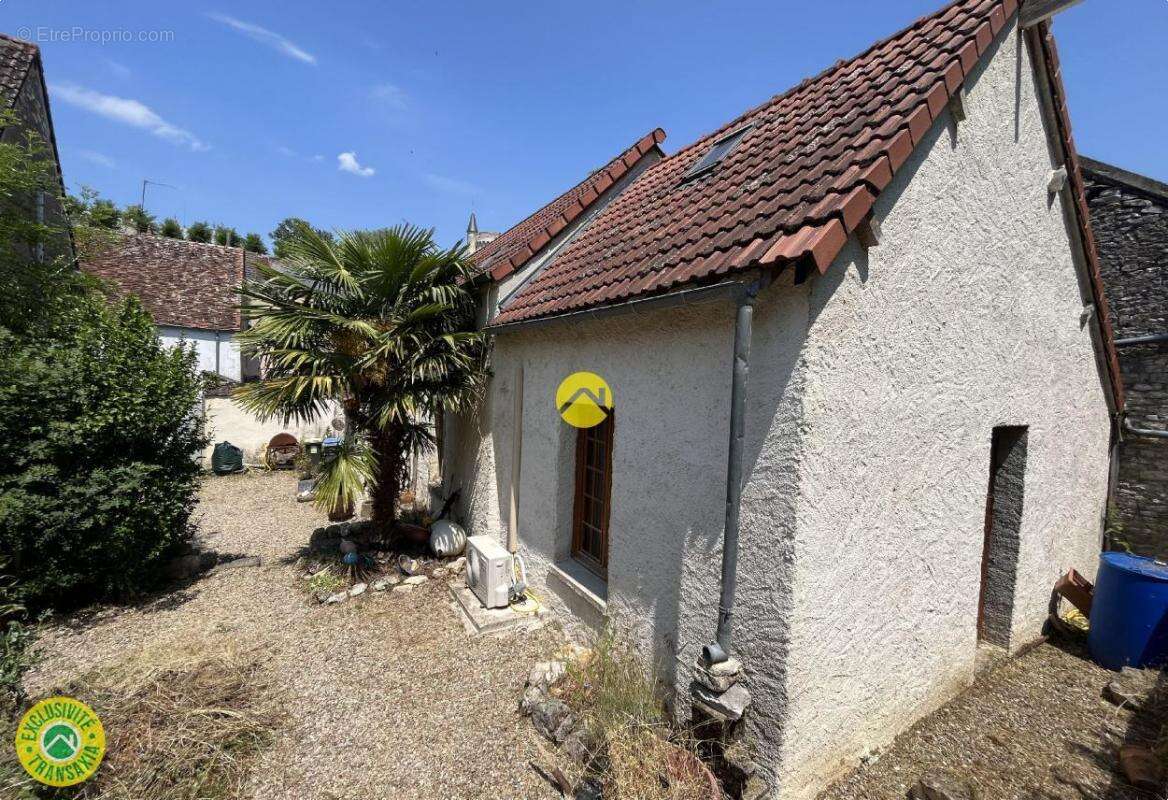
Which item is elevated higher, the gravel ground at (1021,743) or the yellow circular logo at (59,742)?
the yellow circular logo at (59,742)

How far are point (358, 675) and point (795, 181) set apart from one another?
614 centimetres

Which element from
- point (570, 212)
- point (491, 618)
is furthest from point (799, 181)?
point (491, 618)

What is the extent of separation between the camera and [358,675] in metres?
5.02

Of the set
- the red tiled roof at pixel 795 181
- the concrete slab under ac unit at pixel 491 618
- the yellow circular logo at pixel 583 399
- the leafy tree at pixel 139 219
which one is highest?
the leafy tree at pixel 139 219

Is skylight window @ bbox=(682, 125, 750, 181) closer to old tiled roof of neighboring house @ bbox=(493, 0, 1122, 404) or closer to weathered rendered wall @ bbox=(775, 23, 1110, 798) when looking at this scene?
old tiled roof of neighboring house @ bbox=(493, 0, 1122, 404)

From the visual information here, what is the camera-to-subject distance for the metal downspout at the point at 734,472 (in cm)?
332

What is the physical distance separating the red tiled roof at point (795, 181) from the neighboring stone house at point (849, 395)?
3 centimetres

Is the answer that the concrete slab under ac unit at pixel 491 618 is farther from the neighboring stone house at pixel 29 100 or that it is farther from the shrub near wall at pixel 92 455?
the neighboring stone house at pixel 29 100

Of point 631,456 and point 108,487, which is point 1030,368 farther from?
point 108,487

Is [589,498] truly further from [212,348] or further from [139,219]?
[139,219]

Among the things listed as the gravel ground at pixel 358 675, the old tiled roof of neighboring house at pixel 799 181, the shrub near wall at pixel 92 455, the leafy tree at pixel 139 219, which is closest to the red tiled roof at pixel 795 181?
the old tiled roof of neighboring house at pixel 799 181

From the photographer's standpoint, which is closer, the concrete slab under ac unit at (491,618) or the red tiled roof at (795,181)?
the red tiled roof at (795,181)

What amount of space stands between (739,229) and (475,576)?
5.17 meters

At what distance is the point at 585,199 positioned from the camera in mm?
7977
